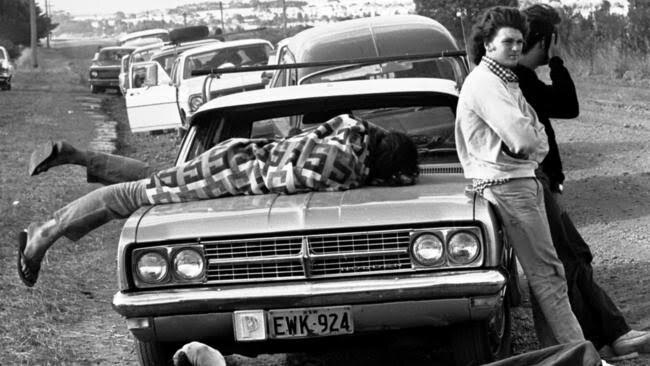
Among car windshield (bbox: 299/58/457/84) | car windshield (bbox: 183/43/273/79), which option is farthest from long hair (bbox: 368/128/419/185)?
car windshield (bbox: 183/43/273/79)

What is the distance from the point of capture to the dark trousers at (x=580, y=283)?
256 inches

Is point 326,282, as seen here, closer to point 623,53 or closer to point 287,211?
point 287,211

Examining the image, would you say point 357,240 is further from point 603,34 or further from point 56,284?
point 603,34

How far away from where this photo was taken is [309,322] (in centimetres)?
584

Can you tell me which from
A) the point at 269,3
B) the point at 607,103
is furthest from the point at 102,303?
the point at 269,3

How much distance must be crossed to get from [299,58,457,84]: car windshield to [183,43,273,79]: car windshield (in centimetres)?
971

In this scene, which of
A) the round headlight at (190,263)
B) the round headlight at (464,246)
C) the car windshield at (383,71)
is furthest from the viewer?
the car windshield at (383,71)

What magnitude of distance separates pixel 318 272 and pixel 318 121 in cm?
200

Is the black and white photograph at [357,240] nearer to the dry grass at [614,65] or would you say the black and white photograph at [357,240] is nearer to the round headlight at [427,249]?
the round headlight at [427,249]

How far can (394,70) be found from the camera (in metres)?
11.1

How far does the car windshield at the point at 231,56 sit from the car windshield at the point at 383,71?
9708 millimetres

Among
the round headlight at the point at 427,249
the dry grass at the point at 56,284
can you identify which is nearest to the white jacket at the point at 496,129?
the round headlight at the point at 427,249

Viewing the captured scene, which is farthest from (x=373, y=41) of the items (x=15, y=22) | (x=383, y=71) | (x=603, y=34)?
(x=15, y=22)

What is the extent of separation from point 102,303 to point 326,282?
3.33 metres
